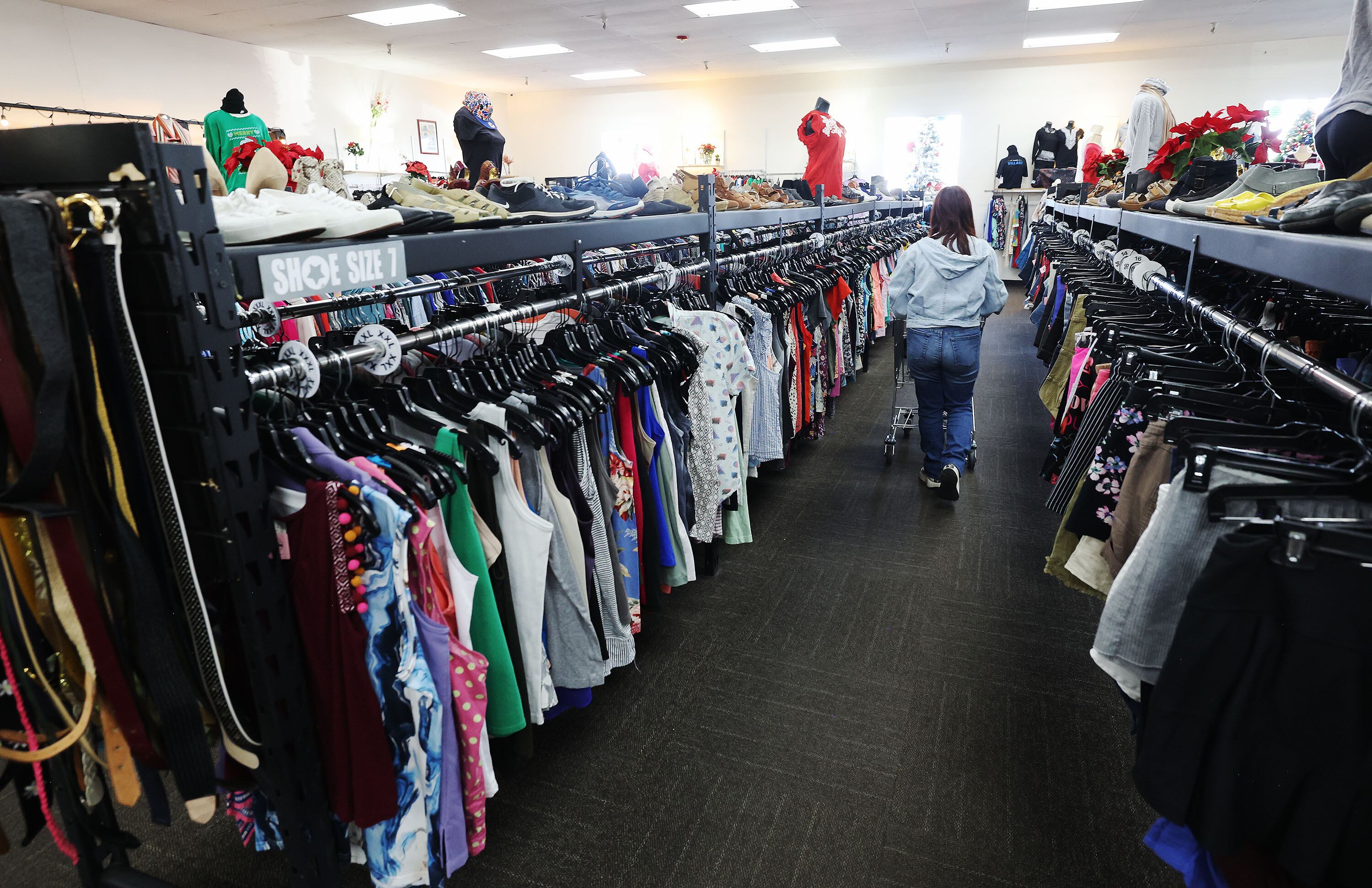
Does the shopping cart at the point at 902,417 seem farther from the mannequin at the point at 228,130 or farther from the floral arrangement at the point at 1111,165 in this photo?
the mannequin at the point at 228,130

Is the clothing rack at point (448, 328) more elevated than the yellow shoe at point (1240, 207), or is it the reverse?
the yellow shoe at point (1240, 207)

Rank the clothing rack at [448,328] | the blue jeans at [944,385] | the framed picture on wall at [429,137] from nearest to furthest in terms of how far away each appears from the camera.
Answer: the clothing rack at [448,328], the blue jeans at [944,385], the framed picture on wall at [429,137]

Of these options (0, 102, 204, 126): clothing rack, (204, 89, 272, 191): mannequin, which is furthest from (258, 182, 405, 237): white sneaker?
(0, 102, 204, 126): clothing rack

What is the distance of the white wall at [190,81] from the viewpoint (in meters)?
7.42

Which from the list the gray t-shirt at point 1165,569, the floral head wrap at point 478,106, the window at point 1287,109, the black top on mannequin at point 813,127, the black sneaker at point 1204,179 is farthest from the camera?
the window at point 1287,109

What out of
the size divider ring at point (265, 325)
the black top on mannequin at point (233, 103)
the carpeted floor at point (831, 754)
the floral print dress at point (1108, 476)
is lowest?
the carpeted floor at point (831, 754)

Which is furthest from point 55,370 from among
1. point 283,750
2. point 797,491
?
point 797,491

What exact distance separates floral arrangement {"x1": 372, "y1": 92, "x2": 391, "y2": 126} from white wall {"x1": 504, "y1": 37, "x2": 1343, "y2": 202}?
3.76 meters

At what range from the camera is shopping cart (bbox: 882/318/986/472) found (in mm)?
4168

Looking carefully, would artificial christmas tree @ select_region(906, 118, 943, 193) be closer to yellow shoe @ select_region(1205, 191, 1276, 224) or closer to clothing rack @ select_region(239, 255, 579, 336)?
yellow shoe @ select_region(1205, 191, 1276, 224)

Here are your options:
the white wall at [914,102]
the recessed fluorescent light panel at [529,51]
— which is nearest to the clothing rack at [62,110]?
the recessed fluorescent light panel at [529,51]

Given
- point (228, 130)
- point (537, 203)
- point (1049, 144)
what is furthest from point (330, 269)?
point (1049, 144)

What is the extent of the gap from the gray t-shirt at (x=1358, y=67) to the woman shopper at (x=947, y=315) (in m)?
2.03

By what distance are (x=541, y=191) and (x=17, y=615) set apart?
187cm
